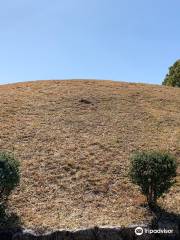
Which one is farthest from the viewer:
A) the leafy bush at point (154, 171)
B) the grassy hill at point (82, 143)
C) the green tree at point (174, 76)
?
the green tree at point (174, 76)

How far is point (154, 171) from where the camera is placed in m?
11.7

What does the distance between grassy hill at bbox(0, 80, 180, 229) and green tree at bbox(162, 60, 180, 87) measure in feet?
52.8

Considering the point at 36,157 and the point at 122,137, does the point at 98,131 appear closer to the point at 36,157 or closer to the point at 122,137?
the point at 122,137

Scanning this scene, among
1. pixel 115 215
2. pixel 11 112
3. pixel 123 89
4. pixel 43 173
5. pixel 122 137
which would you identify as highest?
pixel 123 89

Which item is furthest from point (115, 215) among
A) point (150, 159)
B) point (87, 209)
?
point (150, 159)

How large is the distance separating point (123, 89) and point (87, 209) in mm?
15249

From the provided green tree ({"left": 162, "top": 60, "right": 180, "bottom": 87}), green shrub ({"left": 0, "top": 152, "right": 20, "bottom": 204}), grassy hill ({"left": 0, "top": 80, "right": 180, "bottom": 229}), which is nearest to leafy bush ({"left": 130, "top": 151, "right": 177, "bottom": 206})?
grassy hill ({"left": 0, "top": 80, "right": 180, "bottom": 229})

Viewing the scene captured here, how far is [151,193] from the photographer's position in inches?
488

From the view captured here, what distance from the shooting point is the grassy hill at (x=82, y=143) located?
40.0 feet

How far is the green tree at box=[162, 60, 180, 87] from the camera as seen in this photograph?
1715 inches

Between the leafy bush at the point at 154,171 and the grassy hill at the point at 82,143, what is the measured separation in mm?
723

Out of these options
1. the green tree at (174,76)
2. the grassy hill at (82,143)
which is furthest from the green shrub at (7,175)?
the green tree at (174,76)

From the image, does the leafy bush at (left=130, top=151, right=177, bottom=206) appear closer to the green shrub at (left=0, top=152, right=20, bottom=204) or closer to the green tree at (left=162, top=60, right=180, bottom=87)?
the green shrub at (left=0, top=152, right=20, bottom=204)

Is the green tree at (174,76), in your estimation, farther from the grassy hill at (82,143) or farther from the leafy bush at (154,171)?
the leafy bush at (154,171)
